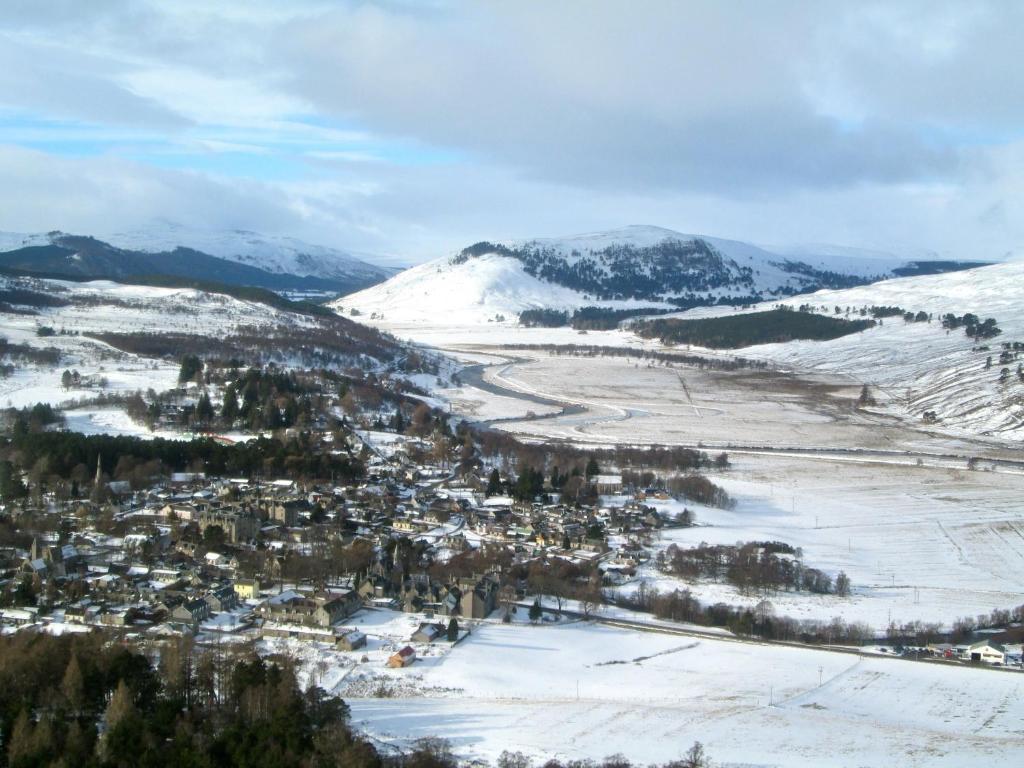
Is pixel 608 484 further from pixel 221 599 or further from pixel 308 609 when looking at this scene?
pixel 221 599

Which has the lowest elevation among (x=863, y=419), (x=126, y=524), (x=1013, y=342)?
(x=126, y=524)

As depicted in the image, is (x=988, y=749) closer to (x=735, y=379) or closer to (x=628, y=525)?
(x=628, y=525)

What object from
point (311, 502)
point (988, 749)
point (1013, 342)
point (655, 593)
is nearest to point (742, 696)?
point (988, 749)

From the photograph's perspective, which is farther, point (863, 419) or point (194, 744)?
point (863, 419)

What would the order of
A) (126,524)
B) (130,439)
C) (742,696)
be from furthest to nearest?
(130,439), (126,524), (742,696)

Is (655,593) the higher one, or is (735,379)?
(735,379)

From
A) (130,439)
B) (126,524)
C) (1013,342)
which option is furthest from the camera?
(1013,342)

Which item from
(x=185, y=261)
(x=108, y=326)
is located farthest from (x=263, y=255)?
(x=108, y=326)
